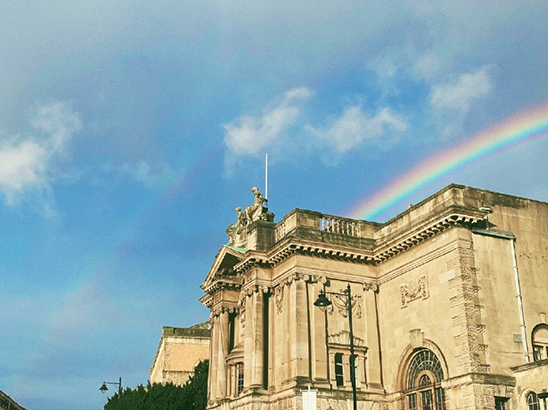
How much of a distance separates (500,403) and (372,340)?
334 inches

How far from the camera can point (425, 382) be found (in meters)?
32.7

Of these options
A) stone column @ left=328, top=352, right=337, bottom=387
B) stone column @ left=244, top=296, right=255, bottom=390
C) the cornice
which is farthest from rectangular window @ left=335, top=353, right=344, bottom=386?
the cornice

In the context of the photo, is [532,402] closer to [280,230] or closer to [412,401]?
[412,401]

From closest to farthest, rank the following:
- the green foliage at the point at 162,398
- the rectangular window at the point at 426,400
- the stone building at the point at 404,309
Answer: the stone building at the point at 404,309 → the rectangular window at the point at 426,400 → the green foliage at the point at 162,398

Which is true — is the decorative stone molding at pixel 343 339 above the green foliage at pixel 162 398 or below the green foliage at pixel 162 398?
above

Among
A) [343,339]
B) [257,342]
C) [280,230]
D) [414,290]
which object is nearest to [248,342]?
[257,342]

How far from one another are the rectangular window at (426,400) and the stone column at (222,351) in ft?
43.8

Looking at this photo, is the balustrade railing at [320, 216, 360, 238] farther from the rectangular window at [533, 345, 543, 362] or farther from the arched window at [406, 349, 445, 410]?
the rectangular window at [533, 345, 543, 362]

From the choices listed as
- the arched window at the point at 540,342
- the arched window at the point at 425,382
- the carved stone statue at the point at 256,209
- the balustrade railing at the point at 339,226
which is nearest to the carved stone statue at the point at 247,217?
the carved stone statue at the point at 256,209

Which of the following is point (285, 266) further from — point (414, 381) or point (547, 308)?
point (547, 308)

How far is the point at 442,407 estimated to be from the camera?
102 feet

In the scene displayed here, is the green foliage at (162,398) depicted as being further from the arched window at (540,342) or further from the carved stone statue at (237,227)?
the arched window at (540,342)

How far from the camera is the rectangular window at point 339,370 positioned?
3456cm

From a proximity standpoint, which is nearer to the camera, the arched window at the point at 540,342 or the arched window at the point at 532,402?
the arched window at the point at 532,402
